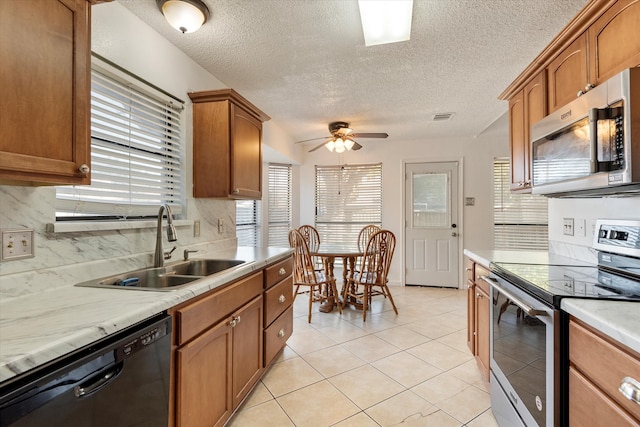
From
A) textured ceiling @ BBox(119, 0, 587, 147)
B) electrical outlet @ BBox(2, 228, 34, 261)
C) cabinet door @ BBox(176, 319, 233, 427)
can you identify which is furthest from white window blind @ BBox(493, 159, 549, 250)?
electrical outlet @ BBox(2, 228, 34, 261)

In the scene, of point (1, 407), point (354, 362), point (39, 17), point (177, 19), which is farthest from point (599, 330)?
point (177, 19)

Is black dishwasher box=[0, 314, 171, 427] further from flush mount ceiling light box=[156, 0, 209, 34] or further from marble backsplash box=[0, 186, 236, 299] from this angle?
flush mount ceiling light box=[156, 0, 209, 34]

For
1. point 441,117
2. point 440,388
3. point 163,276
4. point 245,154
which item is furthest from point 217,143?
point 441,117

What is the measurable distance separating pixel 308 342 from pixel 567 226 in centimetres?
223

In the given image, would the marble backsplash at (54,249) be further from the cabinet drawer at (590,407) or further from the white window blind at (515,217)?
the white window blind at (515,217)

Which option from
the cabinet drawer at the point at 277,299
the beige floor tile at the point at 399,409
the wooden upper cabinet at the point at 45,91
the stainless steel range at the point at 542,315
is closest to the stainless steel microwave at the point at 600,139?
the stainless steel range at the point at 542,315

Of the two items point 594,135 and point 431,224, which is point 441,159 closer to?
point 431,224

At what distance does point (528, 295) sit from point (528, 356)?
27 cm

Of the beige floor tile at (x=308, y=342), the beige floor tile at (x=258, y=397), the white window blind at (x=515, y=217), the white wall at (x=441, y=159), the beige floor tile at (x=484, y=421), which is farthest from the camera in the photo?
the white wall at (x=441, y=159)

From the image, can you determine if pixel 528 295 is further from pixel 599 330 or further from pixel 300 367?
pixel 300 367

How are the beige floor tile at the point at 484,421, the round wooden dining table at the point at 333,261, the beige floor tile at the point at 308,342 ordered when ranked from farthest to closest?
the round wooden dining table at the point at 333,261 → the beige floor tile at the point at 308,342 → the beige floor tile at the point at 484,421

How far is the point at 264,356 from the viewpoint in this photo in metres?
2.06

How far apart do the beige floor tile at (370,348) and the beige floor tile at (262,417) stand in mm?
882

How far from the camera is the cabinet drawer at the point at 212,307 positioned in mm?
1221
